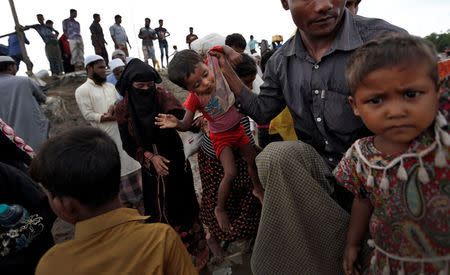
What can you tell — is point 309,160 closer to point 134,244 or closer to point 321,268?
point 321,268

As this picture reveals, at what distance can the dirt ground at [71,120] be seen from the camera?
98.7 inches

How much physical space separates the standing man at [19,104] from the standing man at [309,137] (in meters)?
3.48

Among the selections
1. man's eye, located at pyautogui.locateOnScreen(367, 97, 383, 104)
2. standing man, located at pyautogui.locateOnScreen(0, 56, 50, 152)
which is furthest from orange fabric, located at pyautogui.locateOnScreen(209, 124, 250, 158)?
standing man, located at pyautogui.locateOnScreen(0, 56, 50, 152)

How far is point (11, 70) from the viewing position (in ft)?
12.5

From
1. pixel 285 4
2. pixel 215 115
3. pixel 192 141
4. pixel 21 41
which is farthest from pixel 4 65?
pixel 21 41

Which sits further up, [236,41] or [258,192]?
[236,41]

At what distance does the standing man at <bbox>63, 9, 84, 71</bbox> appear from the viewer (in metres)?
8.84

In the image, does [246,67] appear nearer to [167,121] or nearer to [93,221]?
[167,121]

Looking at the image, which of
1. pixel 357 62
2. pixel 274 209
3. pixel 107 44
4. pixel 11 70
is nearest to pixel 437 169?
pixel 357 62

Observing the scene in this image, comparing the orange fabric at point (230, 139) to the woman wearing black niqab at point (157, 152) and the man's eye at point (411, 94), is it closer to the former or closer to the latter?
the woman wearing black niqab at point (157, 152)

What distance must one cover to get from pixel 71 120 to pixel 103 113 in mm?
4707

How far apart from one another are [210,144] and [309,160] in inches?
46.6

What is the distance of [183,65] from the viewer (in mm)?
1987

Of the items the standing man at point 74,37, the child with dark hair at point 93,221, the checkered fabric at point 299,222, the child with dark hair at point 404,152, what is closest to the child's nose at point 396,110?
the child with dark hair at point 404,152
